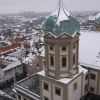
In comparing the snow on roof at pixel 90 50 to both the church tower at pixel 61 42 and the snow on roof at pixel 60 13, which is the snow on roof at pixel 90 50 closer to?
the church tower at pixel 61 42

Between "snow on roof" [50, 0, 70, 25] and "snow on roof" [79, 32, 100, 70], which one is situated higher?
"snow on roof" [50, 0, 70, 25]

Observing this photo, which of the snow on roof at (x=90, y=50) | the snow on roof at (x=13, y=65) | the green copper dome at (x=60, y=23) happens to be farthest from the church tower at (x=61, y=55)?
the snow on roof at (x=13, y=65)

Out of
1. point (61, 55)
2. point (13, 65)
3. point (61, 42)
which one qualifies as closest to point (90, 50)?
point (61, 55)

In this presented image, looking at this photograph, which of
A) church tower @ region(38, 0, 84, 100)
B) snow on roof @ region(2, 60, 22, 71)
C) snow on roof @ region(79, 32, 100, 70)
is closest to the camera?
church tower @ region(38, 0, 84, 100)

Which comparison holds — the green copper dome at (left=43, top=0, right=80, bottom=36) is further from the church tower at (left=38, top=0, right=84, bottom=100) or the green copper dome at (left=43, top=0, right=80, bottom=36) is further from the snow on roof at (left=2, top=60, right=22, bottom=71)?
the snow on roof at (left=2, top=60, right=22, bottom=71)

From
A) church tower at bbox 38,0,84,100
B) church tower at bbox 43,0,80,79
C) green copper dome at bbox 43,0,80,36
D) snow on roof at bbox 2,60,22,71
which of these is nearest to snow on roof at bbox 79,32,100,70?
church tower at bbox 38,0,84,100

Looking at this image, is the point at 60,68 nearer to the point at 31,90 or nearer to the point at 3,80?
the point at 31,90
